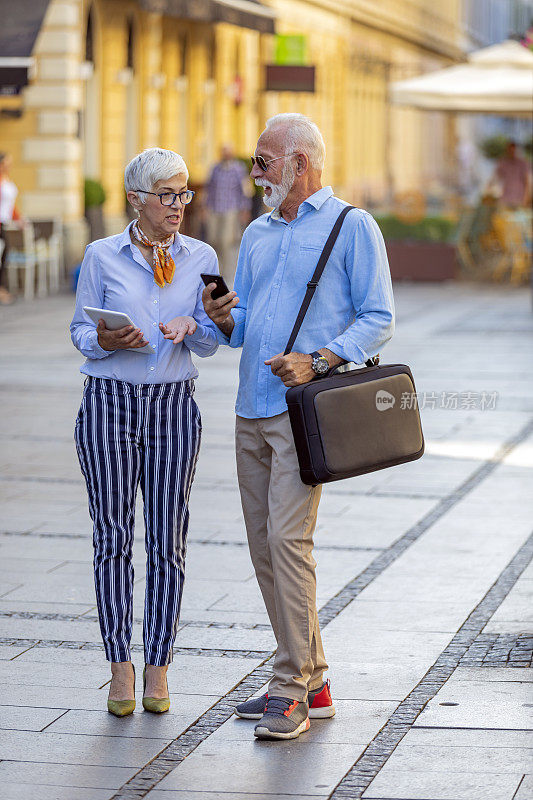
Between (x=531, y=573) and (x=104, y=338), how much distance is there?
9.22 feet

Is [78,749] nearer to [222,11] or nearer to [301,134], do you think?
[301,134]

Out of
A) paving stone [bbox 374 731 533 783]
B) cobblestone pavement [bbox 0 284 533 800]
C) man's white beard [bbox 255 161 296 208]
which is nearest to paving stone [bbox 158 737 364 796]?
cobblestone pavement [bbox 0 284 533 800]

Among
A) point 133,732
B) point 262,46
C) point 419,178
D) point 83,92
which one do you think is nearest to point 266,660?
point 133,732

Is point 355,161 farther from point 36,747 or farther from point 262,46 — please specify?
point 36,747

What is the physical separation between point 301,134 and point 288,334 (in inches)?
23.5

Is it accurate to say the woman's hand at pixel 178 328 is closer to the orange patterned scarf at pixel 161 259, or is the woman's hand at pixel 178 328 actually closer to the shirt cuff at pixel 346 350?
the orange patterned scarf at pixel 161 259

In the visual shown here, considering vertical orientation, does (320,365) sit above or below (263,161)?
below

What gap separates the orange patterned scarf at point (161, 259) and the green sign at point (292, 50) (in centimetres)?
2918

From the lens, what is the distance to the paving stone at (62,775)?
4.43m

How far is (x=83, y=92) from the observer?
26.0 meters

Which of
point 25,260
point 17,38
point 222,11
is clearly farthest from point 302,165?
point 222,11

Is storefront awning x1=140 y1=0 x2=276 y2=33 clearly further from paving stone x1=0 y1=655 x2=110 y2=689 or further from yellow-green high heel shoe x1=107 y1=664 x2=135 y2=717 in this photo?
yellow-green high heel shoe x1=107 y1=664 x2=135 y2=717

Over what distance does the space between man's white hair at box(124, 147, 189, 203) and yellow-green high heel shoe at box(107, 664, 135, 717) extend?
156 cm

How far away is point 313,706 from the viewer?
5062 mm
